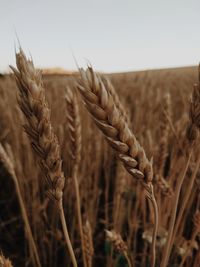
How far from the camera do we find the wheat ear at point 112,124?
25 cm

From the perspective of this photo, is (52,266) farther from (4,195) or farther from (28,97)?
(28,97)

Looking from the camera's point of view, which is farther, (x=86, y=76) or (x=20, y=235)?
(x=20, y=235)

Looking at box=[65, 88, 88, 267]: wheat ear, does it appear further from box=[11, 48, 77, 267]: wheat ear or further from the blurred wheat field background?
box=[11, 48, 77, 267]: wheat ear

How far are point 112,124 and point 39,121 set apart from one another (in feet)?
0.28

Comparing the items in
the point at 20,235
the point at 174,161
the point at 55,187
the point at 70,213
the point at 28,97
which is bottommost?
the point at 20,235

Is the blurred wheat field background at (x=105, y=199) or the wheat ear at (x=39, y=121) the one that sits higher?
the wheat ear at (x=39, y=121)

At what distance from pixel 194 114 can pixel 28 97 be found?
0.20 m

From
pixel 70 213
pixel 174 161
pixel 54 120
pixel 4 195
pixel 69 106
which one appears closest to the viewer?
pixel 69 106

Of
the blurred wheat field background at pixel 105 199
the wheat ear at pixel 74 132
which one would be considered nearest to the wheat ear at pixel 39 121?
the blurred wheat field background at pixel 105 199

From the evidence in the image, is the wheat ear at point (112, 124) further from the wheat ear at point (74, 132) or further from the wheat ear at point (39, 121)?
the wheat ear at point (74, 132)

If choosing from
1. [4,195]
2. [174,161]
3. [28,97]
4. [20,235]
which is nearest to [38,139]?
[28,97]

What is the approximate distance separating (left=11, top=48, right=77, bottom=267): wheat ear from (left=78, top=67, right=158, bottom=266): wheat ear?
0.18ft

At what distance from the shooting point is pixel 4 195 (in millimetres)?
1388

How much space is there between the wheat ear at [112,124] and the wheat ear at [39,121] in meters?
0.06
